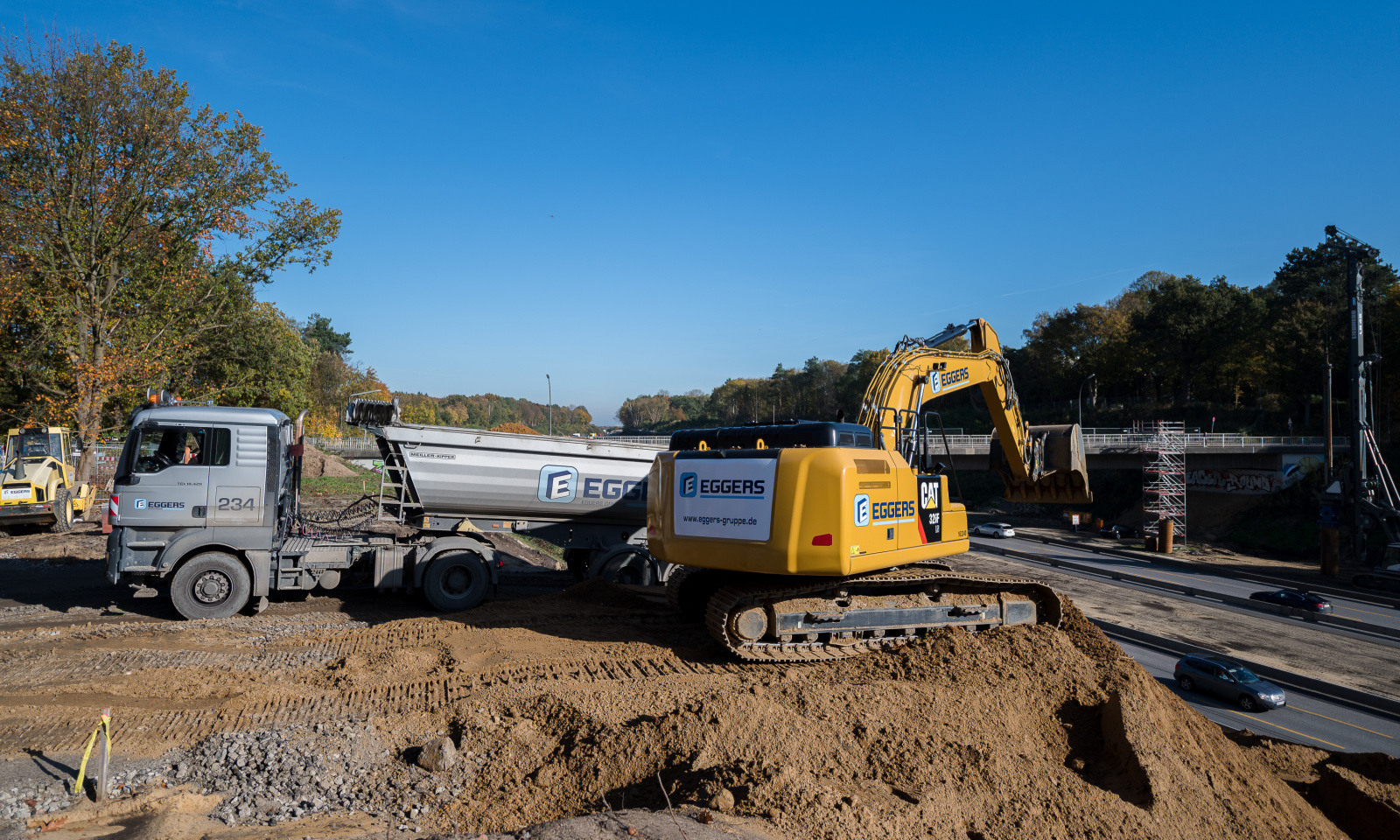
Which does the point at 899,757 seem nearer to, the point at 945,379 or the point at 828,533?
the point at 828,533

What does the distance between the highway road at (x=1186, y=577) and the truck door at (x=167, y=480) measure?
90.8 feet

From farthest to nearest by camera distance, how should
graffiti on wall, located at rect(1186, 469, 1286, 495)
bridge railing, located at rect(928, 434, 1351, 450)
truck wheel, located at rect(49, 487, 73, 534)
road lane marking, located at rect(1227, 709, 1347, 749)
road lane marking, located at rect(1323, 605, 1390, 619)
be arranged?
1. graffiti on wall, located at rect(1186, 469, 1286, 495)
2. bridge railing, located at rect(928, 434, 1351, 450)
3. road lane marking, located at rect(1323, 605, 1390, 619)
4. truck wheel, located at rect(49, 487, 73, 534)
5. road lane marking, located at rect(1227, 709, 1347, 749)

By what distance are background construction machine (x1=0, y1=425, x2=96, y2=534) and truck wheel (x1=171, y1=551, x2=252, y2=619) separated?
13960 millimetres

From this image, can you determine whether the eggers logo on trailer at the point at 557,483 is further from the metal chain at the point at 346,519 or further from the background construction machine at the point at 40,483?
the background construction machine at the point at 40,483

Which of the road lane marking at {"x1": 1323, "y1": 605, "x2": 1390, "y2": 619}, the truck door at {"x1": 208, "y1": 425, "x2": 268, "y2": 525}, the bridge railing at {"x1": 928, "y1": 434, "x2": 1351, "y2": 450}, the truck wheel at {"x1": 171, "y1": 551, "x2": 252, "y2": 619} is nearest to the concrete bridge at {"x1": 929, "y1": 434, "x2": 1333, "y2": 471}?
the bridge railing at {"x1": 928, "y1": 434, "x2": 1351, "y2": 450}

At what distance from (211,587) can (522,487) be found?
4779 mm

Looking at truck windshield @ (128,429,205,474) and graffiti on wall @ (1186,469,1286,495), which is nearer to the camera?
truck windshield @ (128,429,205,474)

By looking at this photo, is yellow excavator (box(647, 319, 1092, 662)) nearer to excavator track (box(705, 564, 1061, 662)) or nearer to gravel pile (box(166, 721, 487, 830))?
excavator track (box(705, 564, 1061, 662))

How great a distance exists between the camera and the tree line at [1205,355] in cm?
4903

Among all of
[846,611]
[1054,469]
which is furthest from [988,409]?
[846,611]

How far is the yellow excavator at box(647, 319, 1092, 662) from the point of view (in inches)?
295

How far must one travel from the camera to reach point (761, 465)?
7.76m

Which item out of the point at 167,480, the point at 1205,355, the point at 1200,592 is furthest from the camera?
the point at 1205,355

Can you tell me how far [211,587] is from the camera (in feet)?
36.0
